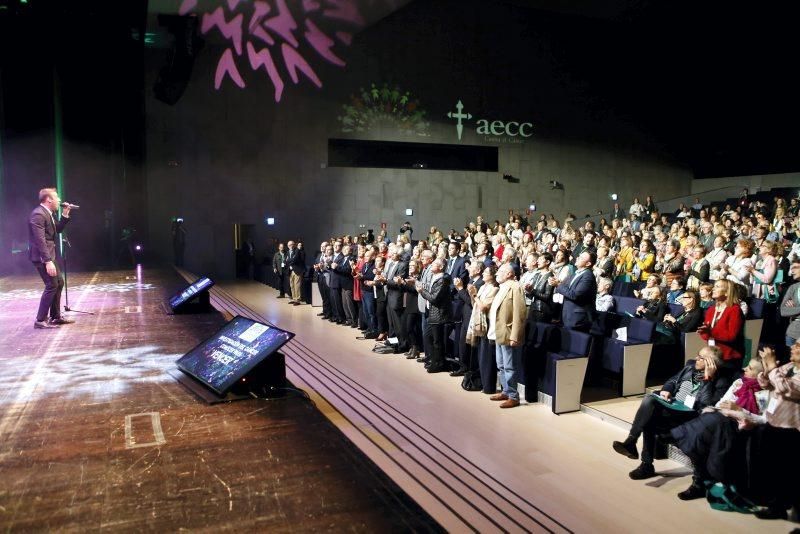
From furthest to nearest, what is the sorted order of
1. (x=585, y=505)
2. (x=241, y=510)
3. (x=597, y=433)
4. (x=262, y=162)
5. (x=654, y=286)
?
(x=262, y=162), (x=654, y=286), (x=597, y=433), (x=585, y=505), (x=241, y=510)

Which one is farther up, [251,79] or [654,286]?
[251,79]

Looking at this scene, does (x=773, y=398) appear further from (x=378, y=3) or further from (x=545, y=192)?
(x=545, y=192)

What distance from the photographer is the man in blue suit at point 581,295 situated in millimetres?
6297

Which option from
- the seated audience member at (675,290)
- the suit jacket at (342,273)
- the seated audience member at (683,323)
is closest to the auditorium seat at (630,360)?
the seated audience member at (683,323)

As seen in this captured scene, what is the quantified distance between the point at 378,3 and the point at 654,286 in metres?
13.4

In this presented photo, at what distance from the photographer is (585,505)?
11.9 ft

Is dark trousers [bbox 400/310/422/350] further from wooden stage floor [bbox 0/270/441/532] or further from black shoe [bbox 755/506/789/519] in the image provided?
black shoe [bbox 755/506/789/519]

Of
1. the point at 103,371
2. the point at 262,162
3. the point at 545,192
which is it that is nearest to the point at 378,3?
the point at 262,162

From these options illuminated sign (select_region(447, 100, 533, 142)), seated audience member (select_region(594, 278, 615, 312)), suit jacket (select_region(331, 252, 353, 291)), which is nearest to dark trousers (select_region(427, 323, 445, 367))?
seated audience member (select_region(594, 278, 615, 312))

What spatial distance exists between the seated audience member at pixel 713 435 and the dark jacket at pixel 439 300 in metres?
3.21

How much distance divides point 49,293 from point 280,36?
45.4 ft

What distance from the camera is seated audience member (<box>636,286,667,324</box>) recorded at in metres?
6.84

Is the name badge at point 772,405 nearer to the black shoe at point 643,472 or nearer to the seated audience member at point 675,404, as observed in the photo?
the seated audience member at point 675,404

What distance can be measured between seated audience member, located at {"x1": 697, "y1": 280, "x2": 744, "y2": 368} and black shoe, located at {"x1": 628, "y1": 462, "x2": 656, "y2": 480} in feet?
5.29
